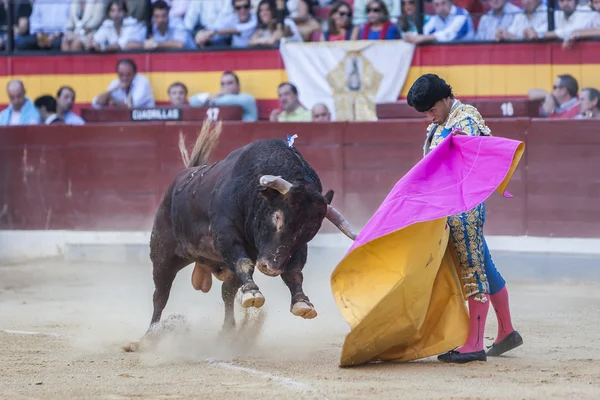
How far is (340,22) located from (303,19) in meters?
0.38

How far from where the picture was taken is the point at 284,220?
15.6 ft

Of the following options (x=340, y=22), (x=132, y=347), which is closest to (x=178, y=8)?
(x=340, y=22)

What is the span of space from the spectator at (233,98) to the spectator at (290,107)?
0.36 m

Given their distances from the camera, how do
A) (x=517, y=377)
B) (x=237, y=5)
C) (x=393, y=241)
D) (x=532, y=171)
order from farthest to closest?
(x=237, y=5), (x=532, y=171), (x=393, y=241), (x=517, y=377)

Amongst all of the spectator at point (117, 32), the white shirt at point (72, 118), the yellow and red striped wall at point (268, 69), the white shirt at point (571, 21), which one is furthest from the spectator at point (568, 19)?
the white shirt at point (72, 118)

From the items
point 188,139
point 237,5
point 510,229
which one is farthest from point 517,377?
point 237,5

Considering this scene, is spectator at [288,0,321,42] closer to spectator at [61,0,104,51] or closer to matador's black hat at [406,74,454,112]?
spectator at [61,0,104,51]

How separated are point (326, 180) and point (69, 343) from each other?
12.4 ft

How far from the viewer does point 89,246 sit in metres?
9.84

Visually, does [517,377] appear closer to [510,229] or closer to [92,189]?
[510,229]

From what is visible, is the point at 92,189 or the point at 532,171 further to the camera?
the point at 92,189

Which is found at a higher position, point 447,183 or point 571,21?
point 571,21

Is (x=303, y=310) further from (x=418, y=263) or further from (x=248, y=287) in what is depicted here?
(x=418, y=263)

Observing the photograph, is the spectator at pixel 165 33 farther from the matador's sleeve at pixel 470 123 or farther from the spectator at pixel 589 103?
the matador's sleeve at pixel 470 123
